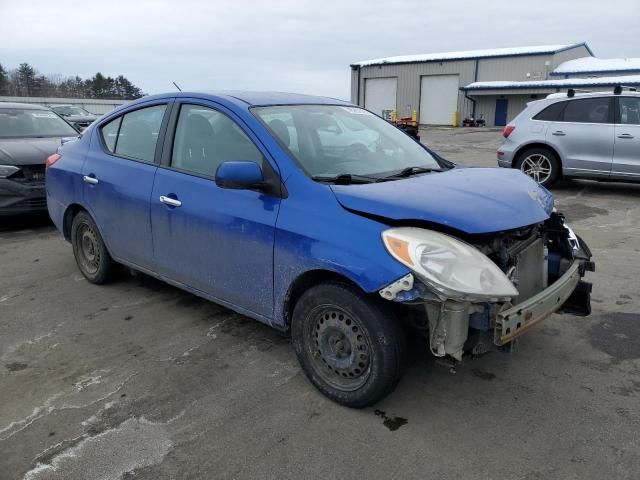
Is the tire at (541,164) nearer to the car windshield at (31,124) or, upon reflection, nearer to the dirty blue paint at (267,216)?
the dirty blue paint at (267,216)

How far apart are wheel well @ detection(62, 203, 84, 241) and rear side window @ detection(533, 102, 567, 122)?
7.88 m

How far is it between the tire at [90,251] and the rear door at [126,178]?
0.21 m

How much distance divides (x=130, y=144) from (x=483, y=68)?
37.6m

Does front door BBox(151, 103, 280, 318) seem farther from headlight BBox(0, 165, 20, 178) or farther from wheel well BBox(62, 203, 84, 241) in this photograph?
headlight BBox(0, 165, 20, 178)

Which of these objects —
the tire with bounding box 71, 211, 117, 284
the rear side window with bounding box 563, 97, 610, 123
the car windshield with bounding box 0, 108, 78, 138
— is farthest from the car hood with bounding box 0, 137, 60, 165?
the rear side window with bounding box 563, 97, 610, 123

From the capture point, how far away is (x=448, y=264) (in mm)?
2572

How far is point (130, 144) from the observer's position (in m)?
4.35

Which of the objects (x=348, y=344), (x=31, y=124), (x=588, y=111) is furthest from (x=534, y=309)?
(x=31, y=124)

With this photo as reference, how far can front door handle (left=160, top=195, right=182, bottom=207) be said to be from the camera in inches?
146

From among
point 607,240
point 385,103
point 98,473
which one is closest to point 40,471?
point 98,473

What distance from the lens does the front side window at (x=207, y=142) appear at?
3.46 metres

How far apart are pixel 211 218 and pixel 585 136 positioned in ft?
25.4

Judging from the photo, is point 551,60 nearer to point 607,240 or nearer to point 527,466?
point 607,240

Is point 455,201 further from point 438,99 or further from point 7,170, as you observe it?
point 438,99
